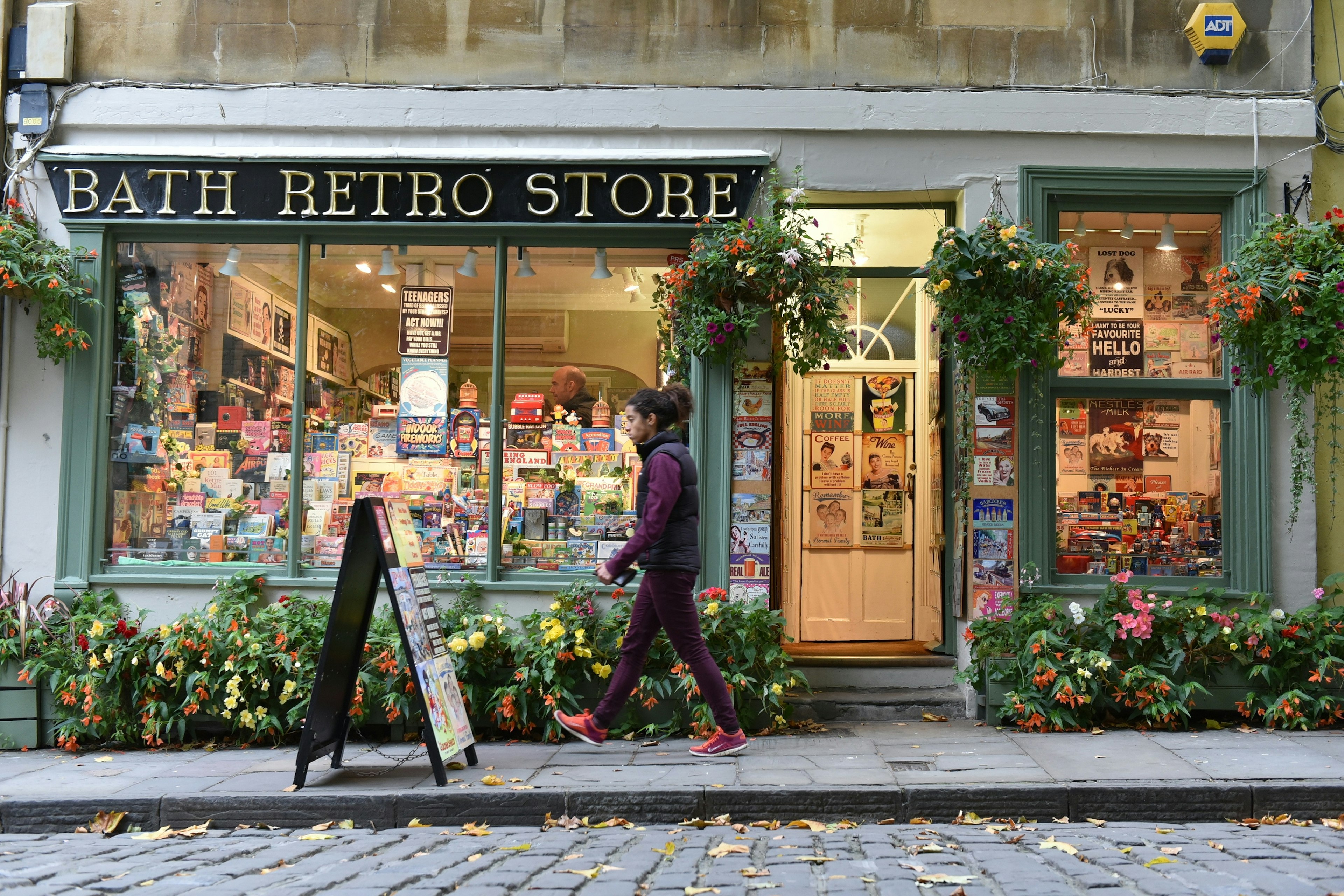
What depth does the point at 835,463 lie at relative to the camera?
8961mm

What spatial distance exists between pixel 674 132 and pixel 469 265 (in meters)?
1.69

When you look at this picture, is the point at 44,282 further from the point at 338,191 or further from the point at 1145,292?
the point at 1145,292

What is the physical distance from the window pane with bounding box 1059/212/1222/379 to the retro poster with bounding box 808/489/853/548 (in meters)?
2.13

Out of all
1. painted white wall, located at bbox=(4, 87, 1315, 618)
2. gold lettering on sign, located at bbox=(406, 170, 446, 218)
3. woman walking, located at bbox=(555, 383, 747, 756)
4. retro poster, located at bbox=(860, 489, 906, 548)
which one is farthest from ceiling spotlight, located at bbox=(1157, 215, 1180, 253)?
gold lettering on sign, located at bbox=(406, 170, 446, 218)

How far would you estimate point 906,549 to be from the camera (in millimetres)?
8828

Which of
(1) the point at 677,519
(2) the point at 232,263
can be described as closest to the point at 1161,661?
(1) the point at 677,519

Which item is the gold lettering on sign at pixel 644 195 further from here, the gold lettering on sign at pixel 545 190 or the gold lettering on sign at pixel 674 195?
the gold lettering on sign at pixel 545 190

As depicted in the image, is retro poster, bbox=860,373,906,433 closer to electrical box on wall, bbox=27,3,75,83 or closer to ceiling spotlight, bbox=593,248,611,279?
ceiling spotlight, bbox=593,248,611,279

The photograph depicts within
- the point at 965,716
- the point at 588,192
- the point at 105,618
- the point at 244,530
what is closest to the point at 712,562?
the point at 965,716

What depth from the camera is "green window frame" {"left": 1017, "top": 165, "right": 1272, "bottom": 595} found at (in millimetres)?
7320

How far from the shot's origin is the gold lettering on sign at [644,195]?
7.46m

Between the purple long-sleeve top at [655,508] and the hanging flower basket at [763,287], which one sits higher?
the hanging flower basket at [763,287]

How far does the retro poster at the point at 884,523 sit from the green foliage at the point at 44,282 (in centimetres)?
581

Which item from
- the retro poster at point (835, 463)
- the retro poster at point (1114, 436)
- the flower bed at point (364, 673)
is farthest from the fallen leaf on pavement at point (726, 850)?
the retro poster at point (835, 463)
